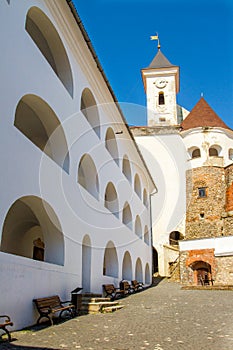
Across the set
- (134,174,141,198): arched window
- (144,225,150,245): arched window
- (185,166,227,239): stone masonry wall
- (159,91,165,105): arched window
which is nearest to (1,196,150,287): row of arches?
A: (144,225,150,245): arched window

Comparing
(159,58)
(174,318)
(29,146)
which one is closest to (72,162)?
(29,146)

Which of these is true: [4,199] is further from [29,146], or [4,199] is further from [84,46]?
[84,46]

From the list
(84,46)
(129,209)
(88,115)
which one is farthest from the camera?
(129,209)

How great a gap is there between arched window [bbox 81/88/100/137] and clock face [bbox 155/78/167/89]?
22243 millimetres

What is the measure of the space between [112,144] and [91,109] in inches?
119

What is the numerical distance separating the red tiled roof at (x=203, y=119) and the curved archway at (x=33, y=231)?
18614 mm

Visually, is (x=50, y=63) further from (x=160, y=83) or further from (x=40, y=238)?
(x=160, y=83)

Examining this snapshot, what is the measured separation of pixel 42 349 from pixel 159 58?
34739 millimetres

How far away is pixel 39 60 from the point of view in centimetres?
805

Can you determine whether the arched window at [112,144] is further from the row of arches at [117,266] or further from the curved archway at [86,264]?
the curved archway at [86,264]

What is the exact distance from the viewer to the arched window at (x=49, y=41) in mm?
8834

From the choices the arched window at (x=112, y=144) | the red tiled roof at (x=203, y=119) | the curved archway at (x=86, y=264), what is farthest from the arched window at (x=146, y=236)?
the red tiled roof at (x=203, y=119)

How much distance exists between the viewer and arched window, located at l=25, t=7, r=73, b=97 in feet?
29.0

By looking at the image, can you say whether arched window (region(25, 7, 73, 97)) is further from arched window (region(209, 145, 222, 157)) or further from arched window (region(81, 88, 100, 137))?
arched window (region(209, 145, 222, 157))
